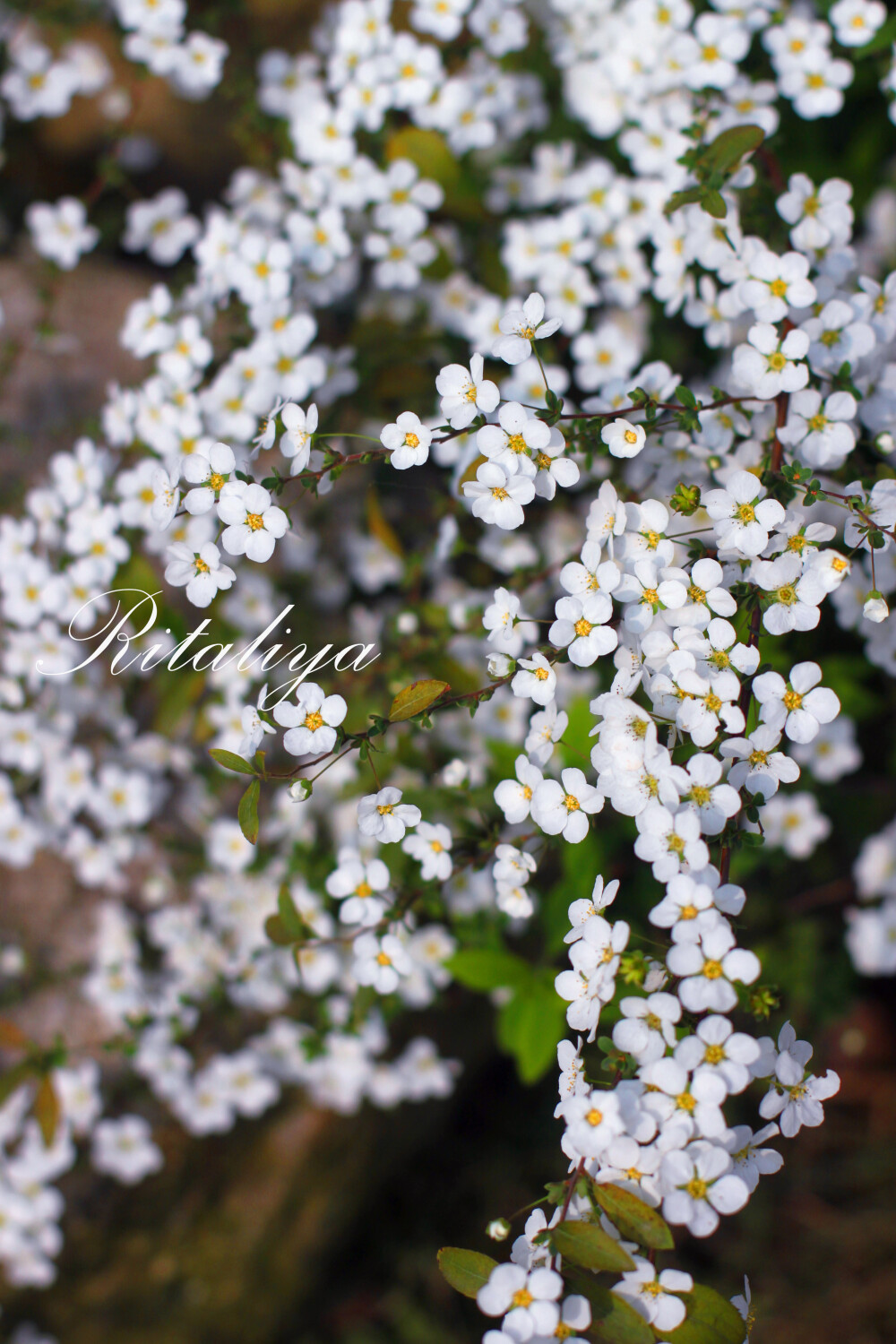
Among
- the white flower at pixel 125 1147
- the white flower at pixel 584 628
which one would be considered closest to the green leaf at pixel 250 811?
the white flower at pixel 584 628

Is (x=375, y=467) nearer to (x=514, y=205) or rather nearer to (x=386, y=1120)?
(x=514, y=205)

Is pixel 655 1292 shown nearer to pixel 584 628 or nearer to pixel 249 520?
pixel 584 628

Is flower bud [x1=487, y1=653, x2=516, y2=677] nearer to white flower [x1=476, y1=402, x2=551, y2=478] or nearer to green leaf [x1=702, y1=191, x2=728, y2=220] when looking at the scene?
white flower [x1=476, y1=402, x2=551, y2=478]

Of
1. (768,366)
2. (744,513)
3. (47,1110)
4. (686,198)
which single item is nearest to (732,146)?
(686,198)

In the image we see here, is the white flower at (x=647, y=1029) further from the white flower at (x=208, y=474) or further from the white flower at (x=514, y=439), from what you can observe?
the white flower at (x=208, y=474)

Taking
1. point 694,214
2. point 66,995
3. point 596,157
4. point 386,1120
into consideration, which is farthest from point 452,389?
point 386,1120

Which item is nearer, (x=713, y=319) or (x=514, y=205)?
(x=713, y=319)

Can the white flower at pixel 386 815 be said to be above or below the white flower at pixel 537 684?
below
